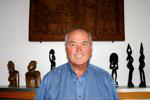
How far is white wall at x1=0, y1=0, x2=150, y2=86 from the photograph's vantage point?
2.16 m

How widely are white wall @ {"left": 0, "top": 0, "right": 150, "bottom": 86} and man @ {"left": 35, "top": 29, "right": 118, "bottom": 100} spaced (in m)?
0.76

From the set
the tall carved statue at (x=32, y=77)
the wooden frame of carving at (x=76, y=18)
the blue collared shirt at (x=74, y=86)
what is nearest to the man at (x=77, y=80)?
the blue collared shirt at (x=74, y=86)

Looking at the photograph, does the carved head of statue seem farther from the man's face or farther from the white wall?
the man's face

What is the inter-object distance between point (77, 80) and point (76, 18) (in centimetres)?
94

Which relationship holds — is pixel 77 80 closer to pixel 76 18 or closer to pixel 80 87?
pixel 80 87

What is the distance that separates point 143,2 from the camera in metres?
2.23

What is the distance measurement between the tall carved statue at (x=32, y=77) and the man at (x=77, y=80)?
61 centimetres

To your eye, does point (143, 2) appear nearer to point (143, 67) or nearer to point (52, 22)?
point (143, 67)

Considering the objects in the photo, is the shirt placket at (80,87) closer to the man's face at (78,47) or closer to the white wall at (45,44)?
the man's face at (78,47)

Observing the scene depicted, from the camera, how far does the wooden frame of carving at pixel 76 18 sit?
2.14 metres

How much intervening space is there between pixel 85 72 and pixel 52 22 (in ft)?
3.00

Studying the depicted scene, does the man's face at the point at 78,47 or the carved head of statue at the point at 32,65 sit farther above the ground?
the man's face at the point at 78,47

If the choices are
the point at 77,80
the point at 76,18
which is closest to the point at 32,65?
the point at 76,18

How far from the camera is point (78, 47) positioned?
1.37 meters
